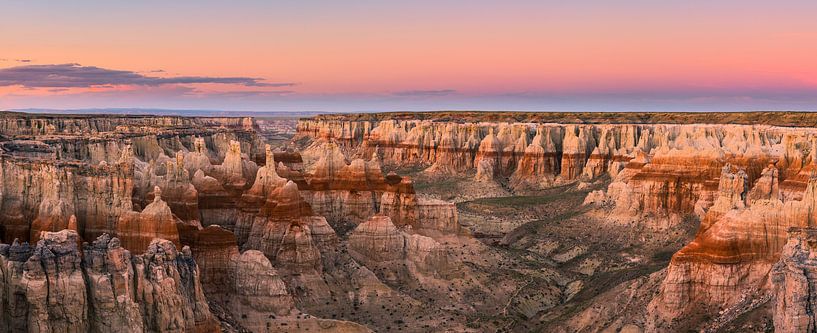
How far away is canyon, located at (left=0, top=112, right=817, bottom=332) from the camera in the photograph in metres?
32.7

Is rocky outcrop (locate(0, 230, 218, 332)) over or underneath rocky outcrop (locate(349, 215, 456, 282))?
over

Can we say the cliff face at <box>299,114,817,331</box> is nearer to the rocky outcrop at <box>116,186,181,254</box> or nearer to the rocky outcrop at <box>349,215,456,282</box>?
the rocky outcrop at <box>349,215,456,282</box>

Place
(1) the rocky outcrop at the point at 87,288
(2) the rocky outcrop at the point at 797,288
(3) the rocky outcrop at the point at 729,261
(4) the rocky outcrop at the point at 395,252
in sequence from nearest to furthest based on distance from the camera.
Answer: (1) the rocky outcrop at the point at 87,288, (2) the rocky outcrop at the point at 797,288, (3) the rocky outcrop at the point at 729,261, (4) the rocky outcrop at the point at 395,252

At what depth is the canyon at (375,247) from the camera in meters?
32.7

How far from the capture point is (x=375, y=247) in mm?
56000

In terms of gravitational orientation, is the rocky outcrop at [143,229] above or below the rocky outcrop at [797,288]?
above

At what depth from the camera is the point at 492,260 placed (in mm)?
62531

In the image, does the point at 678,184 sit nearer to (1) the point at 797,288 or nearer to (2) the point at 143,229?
(1) the point at 797,288

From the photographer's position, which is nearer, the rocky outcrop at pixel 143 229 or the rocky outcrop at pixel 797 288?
the rocky outcrop at pixel 797 288

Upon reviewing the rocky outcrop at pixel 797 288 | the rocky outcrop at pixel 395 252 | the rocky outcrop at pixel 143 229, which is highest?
the rocky outcrop at pixel 143 229

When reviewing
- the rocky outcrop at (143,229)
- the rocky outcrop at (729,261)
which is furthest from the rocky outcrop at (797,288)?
the rocky outcrop at (143,229)

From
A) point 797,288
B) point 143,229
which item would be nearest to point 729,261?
point 797,288

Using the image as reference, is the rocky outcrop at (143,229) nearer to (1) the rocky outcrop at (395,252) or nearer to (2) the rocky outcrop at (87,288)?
(2) the rocky outcrop at (87,288)

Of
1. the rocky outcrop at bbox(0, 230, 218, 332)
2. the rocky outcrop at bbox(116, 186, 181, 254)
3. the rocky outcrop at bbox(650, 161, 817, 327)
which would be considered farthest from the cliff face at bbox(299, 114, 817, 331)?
the rocky outcrop at bbox(0, 230, 218, 332)
